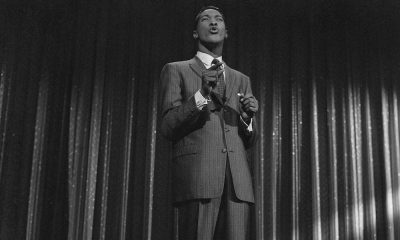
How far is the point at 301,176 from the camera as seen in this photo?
3904 mm

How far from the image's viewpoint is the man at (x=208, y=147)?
1.71 meters

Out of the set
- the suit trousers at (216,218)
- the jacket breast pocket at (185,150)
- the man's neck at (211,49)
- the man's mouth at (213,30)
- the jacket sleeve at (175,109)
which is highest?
the man's mouth at (213,30)

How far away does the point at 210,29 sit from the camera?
197 centimetres

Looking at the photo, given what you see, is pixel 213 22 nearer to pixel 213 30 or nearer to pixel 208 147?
pixel 213 30

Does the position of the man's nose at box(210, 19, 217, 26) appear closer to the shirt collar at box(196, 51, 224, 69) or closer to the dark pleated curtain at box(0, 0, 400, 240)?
the shirt collar at box(196, 51, 224, 69)

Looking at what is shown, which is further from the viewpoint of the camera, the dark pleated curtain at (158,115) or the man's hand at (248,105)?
the dark pleated curtain at (158,115)

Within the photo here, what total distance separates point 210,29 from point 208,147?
1.45ft

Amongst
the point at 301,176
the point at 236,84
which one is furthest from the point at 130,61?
the point at 236,84

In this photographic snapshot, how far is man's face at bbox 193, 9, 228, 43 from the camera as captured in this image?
1.97 m

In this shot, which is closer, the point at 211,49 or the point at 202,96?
the point at 202,96

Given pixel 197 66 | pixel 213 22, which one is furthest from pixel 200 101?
pixel 213 22

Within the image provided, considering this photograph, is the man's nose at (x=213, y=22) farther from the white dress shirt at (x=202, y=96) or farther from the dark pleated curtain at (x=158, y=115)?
the dark pleated curtain at (x=158, y=115)

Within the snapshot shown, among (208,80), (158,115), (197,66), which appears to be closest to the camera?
(208,80)

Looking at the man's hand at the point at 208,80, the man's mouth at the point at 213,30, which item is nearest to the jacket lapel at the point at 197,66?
the man's mouth at the point at 213,30
